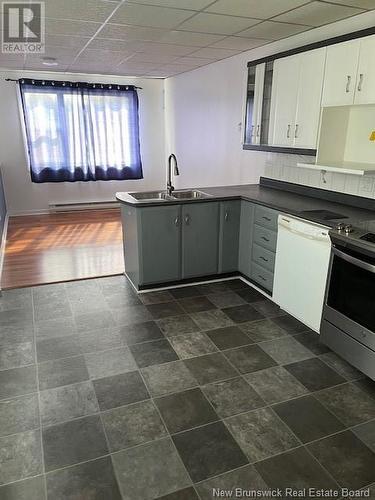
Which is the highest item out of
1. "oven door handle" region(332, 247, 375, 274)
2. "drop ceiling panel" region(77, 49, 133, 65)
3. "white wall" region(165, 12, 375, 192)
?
"drop ceiling panel" region(77, 49, 133, 65)

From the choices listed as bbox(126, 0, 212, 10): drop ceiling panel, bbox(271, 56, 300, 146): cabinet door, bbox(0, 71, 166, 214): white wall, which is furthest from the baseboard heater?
bbox(126, 0, 212, 10): drop ceiling panel

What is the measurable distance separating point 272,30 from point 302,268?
7.02 ft

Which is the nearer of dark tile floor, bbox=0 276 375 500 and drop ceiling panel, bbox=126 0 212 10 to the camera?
dark tile floor, bbox=0 276 375 500

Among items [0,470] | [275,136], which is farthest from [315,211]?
[0,470]

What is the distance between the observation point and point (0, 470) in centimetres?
178

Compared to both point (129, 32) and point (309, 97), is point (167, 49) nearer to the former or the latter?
point (129, 32)

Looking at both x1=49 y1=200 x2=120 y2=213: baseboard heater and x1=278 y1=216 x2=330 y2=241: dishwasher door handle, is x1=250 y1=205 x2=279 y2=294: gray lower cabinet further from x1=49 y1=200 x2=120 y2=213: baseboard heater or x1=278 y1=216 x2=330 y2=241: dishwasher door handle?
x1=49 y1=200 x2=120 y2=213: baseboard heater

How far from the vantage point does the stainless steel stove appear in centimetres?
229

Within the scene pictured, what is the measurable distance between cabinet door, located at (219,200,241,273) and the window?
397cm

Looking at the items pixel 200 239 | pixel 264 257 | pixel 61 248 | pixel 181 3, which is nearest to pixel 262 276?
pixel 264 257

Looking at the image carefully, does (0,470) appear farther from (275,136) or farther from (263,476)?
(275,136)

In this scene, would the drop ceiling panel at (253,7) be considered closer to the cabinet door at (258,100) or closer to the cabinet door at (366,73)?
the cabinet door at (366,73)

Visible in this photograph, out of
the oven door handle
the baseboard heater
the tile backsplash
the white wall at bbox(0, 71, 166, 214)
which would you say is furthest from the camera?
the baseboard heater

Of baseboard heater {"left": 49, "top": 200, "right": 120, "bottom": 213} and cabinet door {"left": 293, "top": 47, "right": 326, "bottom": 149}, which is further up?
cabinet door {"left": 293, "top": 47, "right": 326, "bottom": 149}
